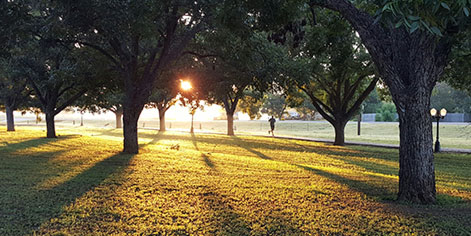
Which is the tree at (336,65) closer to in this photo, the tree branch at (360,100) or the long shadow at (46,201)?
the tree branch at (360,100)

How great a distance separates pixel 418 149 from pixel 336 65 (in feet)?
18.2

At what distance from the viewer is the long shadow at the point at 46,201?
4.76m

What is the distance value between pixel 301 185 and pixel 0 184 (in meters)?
6.96

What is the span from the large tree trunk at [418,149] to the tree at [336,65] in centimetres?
427

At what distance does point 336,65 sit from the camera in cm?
1107

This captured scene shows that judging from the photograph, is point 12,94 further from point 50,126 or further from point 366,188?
point 366,188

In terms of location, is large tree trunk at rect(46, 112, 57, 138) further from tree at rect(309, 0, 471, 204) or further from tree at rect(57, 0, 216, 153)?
tree at rect(309, 0, 471, 204)

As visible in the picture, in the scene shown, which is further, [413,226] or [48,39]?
[48,39]

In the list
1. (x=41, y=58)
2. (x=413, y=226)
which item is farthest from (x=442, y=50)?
(x=41, y=58)

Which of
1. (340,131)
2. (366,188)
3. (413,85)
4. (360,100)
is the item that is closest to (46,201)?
(366,188)

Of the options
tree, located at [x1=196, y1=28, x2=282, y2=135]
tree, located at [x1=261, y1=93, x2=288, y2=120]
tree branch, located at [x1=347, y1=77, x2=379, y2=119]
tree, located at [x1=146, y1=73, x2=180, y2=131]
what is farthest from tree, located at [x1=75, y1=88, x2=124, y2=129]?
tree, located at [x1=261, y1=93, x2=288, y2=120]

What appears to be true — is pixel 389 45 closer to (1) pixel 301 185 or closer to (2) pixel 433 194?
(2) pixel 433 194

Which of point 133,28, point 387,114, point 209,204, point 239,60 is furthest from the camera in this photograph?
point 387,114

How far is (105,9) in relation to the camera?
9.18 meters
